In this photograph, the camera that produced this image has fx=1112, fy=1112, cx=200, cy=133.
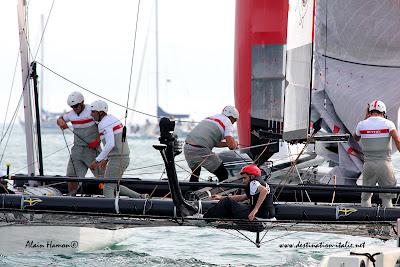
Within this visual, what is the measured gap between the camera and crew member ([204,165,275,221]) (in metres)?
11.4

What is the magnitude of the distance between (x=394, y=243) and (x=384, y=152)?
127 inches

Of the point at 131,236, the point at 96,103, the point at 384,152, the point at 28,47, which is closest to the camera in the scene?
the point at 384,152

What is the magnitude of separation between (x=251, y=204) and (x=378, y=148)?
1.86m

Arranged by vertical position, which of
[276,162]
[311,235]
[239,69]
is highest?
[239,69]

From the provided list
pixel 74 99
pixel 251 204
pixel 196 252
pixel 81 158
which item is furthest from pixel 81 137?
pixel 251 204

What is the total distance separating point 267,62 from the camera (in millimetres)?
16359

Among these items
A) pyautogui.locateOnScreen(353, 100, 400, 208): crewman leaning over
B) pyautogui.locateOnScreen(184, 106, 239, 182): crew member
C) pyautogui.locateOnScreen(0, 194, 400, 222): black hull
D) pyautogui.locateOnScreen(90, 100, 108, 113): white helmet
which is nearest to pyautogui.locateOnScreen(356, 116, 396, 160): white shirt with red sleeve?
pyautogui.locateOnScreen(353, 100, 400, 208): crewman leaning over

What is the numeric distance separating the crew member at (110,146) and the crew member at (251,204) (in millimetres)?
1917

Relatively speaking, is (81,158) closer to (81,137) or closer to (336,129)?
(81,137)

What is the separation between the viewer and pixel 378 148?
12.5 meters

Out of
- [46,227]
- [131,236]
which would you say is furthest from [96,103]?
[131,236]

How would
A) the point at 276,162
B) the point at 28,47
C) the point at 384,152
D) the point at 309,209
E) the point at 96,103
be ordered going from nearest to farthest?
the point at 309,209
the point at 384,152
the point at 96,103
the point at 28,47
the point at 276,162

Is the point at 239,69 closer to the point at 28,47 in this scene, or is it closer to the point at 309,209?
the point at 28,47

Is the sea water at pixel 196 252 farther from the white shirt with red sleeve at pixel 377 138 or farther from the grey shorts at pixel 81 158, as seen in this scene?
the white shirt with red sleeve at pixel 377 138
